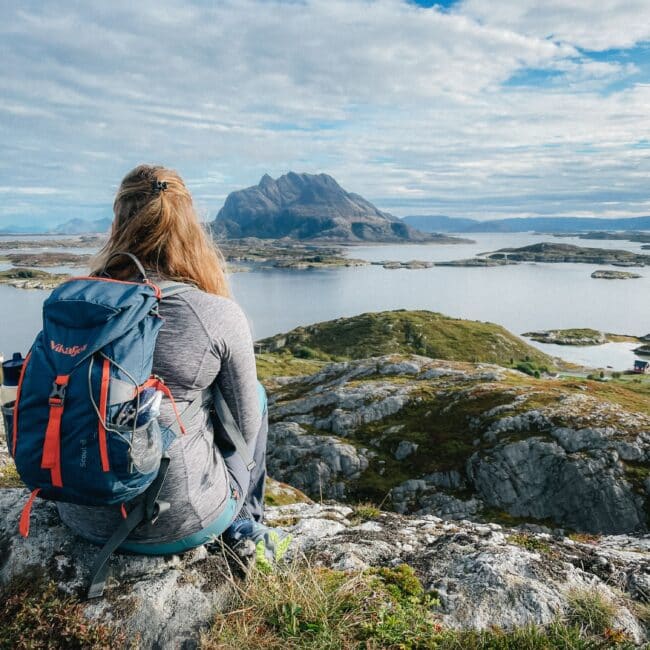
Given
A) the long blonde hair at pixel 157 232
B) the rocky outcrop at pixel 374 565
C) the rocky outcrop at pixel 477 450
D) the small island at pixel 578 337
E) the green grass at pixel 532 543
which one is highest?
the long blonde hair at pixel 157 232

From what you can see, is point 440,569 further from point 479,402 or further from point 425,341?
point 425,341

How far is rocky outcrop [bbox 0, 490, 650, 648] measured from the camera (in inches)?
189

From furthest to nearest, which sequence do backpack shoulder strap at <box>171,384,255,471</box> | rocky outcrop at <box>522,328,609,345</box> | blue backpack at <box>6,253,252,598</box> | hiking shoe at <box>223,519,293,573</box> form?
rocky outcrop at <box>522,328,609,345</box> → hiking shoe at <box>223,519,293,573</box> → backpack shoulder strap at <box>171,384,255,471</box> → blue backpack at <box>6,253,252,598</box>

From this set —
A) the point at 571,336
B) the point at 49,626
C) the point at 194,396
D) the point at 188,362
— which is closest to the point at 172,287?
the point at 188,362

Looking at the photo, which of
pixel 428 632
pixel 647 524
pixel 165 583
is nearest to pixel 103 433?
pixel 165 583

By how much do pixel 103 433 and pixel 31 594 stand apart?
249cm

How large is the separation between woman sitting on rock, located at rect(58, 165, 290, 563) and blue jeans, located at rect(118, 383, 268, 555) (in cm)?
1

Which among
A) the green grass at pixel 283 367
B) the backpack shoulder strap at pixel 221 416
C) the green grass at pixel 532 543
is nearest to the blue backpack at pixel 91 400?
the backpack shoulder strap at pixel 221 416

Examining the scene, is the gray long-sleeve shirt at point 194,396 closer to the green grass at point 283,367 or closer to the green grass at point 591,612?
the green grass at point 591,612

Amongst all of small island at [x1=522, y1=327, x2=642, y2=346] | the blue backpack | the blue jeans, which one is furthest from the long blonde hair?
small island at [x1=522, y1=327, x2=642, y2=346]

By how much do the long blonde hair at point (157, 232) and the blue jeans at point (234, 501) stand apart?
1.62m

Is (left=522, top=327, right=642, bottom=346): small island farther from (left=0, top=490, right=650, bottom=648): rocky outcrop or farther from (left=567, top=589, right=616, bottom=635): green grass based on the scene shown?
(left=567, top=589, right=616, bottom=635): green grass

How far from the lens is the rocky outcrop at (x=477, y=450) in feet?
80.6

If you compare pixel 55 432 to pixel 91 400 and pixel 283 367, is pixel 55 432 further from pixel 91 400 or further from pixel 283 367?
pixel 283 367
